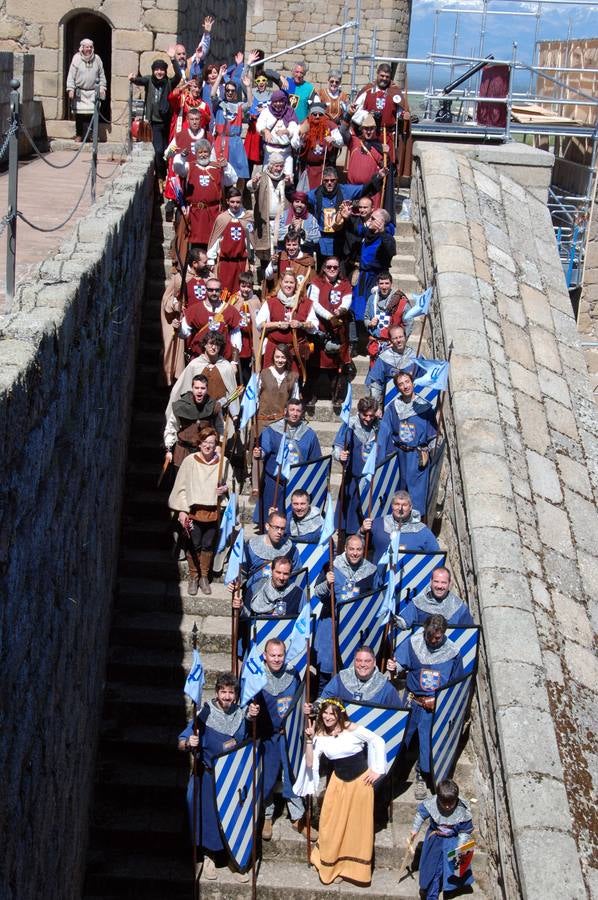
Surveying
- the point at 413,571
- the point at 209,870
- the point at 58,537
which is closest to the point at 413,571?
the point at 413,571

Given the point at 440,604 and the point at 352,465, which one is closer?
the point at 440,604

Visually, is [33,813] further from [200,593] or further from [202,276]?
[202,276]

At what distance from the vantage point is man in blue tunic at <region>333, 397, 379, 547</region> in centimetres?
1125

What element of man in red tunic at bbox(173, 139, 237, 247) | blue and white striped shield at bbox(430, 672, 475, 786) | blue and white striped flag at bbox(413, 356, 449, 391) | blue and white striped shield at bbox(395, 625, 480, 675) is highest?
man in red tunic at bbox(173, 139, 237, 247)

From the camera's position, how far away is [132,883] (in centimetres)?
928

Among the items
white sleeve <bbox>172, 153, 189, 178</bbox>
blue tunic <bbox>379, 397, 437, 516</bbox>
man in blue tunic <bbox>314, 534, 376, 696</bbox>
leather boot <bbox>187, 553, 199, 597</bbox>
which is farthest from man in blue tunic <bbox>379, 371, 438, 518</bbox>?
white sleeve <bbox>172, 153, 189, 178</bbox>

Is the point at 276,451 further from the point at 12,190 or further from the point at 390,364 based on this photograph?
the point at 12,190

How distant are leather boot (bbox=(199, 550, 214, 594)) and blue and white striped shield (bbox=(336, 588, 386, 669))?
133cm

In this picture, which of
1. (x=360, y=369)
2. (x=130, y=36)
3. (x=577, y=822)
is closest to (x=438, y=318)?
(x=360, y=369)

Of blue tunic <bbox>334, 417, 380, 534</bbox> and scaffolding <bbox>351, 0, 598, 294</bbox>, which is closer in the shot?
blue tunic <bbox>334, 417, 380, 534</bbox>

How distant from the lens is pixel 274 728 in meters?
9.38

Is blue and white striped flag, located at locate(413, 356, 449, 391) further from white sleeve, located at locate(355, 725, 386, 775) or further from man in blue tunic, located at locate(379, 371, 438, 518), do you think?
white sleeve, located at locate(355, 725, 386, 775)

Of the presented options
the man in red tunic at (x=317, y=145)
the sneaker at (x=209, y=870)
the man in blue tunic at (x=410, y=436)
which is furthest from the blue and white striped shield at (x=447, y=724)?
the man in red tunic at (x=317, y=145)

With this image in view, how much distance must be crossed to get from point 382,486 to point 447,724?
2.31m
